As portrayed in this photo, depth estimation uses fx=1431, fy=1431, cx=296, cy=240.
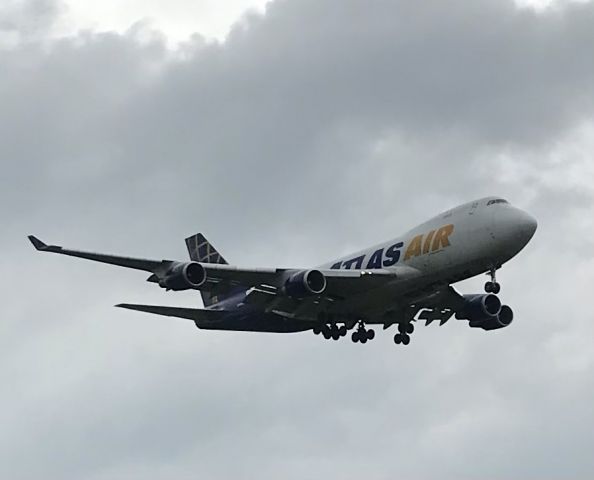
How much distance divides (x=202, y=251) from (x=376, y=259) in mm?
15780

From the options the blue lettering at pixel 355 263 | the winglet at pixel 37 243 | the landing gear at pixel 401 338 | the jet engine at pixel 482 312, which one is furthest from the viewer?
the jet engine at pixel 482 312

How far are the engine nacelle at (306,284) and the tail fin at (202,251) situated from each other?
13.6m

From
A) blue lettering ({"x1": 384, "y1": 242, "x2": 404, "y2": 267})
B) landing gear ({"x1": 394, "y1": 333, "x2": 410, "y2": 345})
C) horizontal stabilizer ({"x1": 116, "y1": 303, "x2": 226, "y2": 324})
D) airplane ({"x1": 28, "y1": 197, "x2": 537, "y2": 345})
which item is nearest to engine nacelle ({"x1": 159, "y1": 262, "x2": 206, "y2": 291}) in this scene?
airplane ({"x1": 28, "y1": 197, "x2": 537, "y2": 345})

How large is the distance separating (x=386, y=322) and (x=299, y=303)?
6000 millimetres

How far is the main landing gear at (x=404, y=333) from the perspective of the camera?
7981 cm

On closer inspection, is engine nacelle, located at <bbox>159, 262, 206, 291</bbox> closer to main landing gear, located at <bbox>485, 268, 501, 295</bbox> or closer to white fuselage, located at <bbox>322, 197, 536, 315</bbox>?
white fuselage, located at <bbox>322, 197, 536, 315</bbox>

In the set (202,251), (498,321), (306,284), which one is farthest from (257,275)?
(498,321)

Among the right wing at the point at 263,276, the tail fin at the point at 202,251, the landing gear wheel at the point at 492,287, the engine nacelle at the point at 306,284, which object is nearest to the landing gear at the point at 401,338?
the right wing at the point at 263,276

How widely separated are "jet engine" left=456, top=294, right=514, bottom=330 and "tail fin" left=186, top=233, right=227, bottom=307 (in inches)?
599

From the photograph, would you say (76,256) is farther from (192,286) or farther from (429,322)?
(429,322)

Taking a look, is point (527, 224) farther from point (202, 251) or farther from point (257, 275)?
point (202, 251)

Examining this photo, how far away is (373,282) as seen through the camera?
73.8 m

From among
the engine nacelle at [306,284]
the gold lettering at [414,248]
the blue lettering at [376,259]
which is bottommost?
the engine nacelle at [306,284]

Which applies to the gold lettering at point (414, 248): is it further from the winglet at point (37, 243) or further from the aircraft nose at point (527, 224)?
the winglet at point (37, 243)
